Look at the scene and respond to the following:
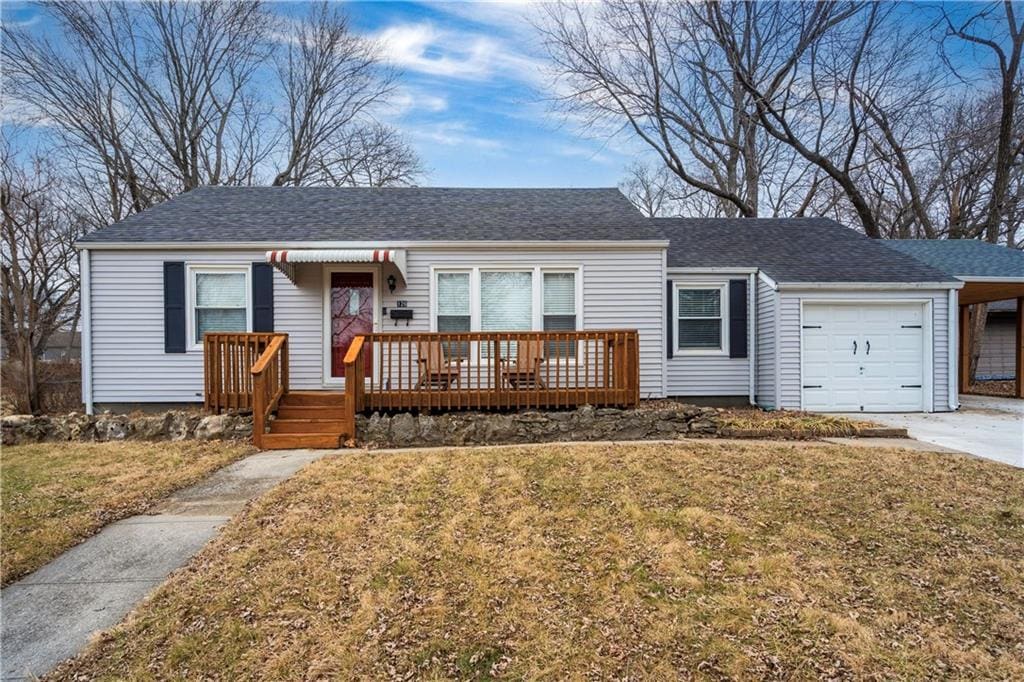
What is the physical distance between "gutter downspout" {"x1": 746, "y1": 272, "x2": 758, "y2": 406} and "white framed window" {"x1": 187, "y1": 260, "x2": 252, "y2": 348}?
30.3 feet

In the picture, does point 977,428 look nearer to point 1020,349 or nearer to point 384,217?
point 1020,349

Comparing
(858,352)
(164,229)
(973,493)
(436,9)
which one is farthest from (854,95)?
(164,229)

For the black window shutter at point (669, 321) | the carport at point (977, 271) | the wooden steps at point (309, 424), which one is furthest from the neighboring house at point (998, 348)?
the wooden steps at point (309, 424)

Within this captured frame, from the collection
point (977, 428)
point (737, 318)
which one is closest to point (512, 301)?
point (737, 318)

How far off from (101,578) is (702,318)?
926 cm

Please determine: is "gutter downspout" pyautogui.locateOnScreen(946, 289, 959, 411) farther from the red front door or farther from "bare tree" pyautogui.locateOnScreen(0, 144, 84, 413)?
"bare tree" pyautogui.locateOnScreen(0, 144, 84, 413)

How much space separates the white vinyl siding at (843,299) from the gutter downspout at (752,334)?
56 cm

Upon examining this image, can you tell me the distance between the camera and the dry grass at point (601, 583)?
7.89ft

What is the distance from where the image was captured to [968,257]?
38.9 feet

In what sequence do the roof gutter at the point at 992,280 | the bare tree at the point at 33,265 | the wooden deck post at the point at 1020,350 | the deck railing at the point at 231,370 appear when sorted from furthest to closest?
the wooden deck post at the point at 1020,350 < the bare tree at the point at 33,265 < the roof gutter at the point at 992,280 < the deck railing at the point at 231,370

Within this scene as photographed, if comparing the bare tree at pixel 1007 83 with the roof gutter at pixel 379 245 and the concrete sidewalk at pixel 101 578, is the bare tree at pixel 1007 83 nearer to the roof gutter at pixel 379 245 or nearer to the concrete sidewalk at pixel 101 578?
the roof gutter at pixel 379 245

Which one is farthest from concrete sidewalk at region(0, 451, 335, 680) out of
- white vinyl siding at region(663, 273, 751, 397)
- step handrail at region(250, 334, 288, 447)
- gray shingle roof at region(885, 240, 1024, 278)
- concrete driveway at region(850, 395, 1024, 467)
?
gray shingle roof at region(885, 240, 1024, 278)

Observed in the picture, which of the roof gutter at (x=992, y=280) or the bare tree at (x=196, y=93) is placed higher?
the bare tree at (x=196, y=93)

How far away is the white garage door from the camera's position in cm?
906
